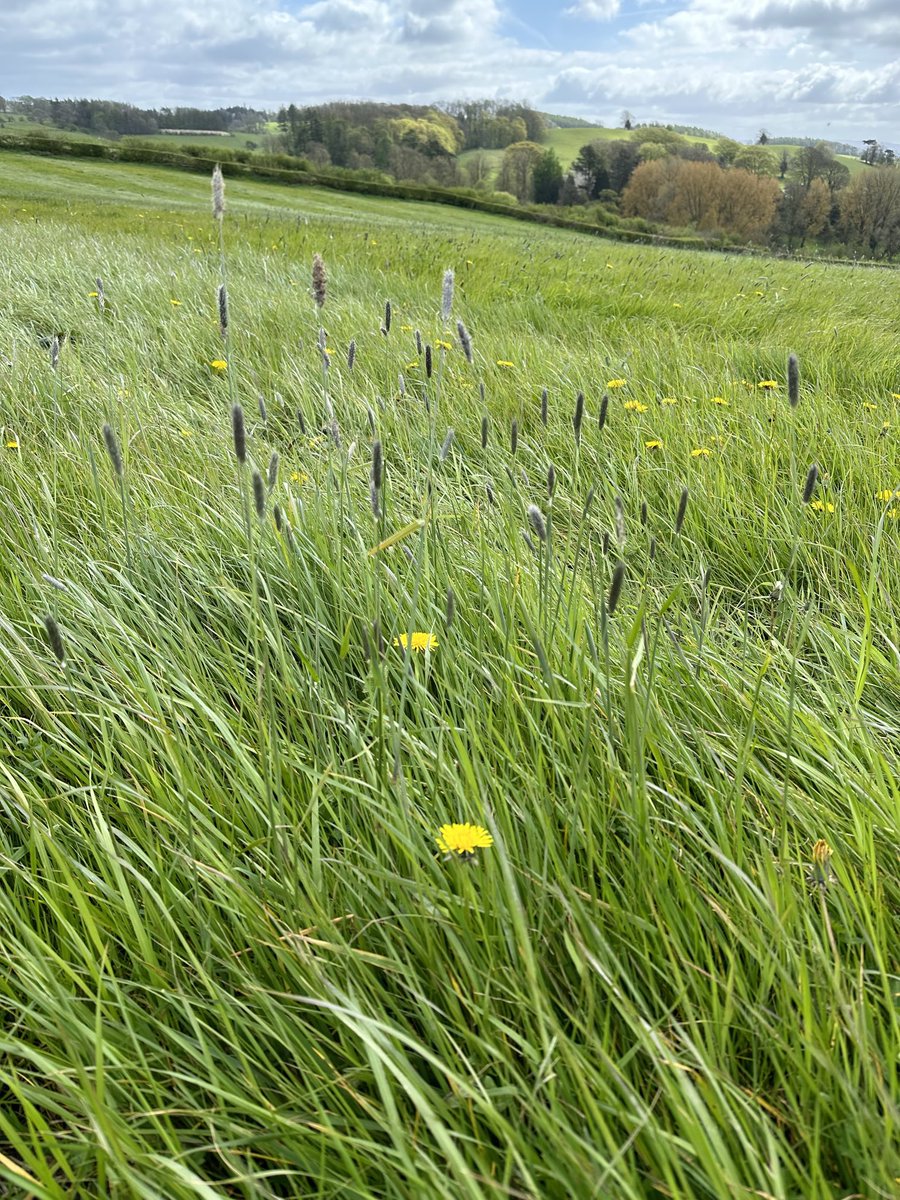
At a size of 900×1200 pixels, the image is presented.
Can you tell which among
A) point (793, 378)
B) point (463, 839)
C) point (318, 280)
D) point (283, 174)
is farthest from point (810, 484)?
point (283, 174)

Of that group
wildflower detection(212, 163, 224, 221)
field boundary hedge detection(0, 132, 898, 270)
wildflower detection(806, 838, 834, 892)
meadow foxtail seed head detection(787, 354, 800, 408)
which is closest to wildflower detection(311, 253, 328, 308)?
wildflower detection(212, 163, 224, 221)

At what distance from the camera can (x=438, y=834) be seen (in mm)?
1099

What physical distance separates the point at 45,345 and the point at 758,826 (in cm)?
496

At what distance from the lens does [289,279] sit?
22.1ft

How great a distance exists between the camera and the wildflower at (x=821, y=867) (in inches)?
38.6

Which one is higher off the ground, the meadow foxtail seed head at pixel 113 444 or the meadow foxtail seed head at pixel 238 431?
the meadow foxtail seed head at pixel 238 431

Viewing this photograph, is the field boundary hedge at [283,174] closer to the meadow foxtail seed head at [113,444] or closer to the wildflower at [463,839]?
the meadow foxtail seed head at [113,444]

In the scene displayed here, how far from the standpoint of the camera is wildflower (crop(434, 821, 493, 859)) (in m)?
1.02

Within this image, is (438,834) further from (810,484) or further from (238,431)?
(810,484)

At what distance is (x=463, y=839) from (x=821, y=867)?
0.51 m

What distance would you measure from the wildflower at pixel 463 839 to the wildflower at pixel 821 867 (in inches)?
17.8

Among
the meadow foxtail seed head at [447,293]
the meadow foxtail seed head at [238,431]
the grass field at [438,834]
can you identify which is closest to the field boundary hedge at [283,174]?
the grass field at [438,834]

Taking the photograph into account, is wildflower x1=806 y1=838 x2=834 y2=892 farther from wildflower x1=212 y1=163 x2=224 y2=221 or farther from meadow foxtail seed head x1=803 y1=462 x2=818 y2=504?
wildflower x1=212 y1=163 x2=224 y2=221

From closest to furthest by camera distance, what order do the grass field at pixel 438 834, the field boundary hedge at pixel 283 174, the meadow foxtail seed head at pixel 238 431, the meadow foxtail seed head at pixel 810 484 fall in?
the grass field at pixel 438 834 → the meadow foxtail seed head at pixel 238 431 → the meadow foxtail seed head at pixel 810 484 → the field boundary hedge at pixel 283 174
